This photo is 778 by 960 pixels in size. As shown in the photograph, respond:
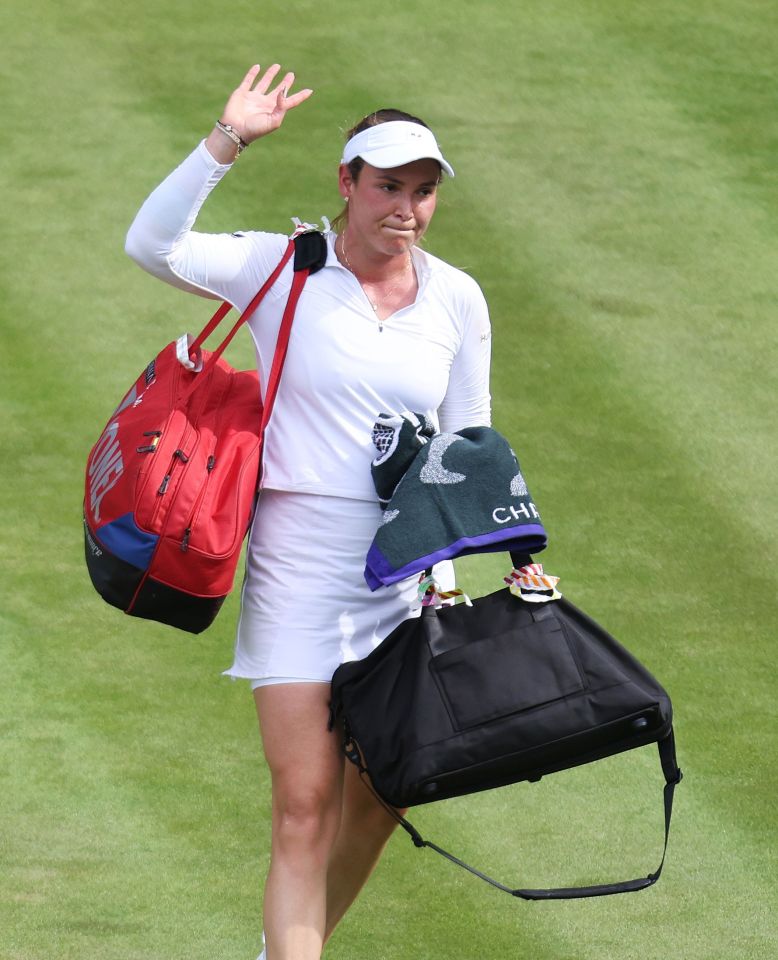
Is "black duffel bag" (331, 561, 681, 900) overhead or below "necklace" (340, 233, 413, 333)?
below

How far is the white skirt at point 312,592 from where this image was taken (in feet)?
14.3

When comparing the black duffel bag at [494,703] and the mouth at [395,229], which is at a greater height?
the mouth at [395,229]

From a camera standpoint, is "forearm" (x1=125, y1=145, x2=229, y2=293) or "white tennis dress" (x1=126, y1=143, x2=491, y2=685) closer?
"forearm" (x1=125, y1=145, x2=229, y2=293)

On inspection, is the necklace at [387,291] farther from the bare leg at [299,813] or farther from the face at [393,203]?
the bare leg at [299,813]

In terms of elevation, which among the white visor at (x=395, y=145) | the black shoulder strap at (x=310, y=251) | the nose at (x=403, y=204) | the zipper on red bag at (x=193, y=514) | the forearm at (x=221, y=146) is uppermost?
the white visor at (x=395, y=145)

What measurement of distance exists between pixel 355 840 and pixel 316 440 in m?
1.09

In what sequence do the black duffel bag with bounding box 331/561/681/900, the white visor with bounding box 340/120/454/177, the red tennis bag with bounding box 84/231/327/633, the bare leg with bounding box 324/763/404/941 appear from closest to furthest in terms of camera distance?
the black duffel bag with bounding box 331/561/681/900 → the red tennis bag with bounding box 84/231/327/633 → the white visor with bounding box 340/120/454/177 → the bare leg with bounding box 324/763/404/941

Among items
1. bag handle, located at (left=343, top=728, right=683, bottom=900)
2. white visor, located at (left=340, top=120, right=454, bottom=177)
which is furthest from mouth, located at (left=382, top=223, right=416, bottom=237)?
bag handle, located at (left=343, top=728, right=683, bottom=900)

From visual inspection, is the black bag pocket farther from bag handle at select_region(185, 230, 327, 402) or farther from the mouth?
the mouth

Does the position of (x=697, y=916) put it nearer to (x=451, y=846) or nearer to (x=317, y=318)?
(x=451, y=846)

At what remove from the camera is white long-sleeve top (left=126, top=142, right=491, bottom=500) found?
434cm

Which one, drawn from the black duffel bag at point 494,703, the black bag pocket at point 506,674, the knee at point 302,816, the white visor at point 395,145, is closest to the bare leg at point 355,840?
the knee at point 302,816

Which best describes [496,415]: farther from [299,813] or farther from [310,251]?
[299,813]

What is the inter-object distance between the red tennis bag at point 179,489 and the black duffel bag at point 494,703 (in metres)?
0.44
